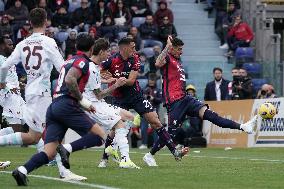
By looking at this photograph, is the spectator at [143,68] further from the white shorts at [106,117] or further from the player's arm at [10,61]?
the player's arm at [10,61]

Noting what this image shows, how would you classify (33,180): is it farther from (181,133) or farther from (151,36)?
(151,36)

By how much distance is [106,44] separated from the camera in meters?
16.2

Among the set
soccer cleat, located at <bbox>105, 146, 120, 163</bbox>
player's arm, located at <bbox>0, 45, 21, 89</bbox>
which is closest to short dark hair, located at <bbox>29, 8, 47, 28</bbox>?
player's arm, located at <bbox>0, 45, 21, 89</bbox>

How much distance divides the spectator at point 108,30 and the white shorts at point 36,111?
16255mm

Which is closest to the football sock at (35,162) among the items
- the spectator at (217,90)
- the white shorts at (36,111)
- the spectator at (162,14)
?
the white shorts at (36,111)

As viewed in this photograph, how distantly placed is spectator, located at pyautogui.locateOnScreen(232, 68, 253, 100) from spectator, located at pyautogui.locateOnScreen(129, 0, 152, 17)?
5.37 meters

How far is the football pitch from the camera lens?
14.0 meters

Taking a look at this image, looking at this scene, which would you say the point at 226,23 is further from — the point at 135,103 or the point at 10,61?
the point at 10,61

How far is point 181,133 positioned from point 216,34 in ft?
26.2

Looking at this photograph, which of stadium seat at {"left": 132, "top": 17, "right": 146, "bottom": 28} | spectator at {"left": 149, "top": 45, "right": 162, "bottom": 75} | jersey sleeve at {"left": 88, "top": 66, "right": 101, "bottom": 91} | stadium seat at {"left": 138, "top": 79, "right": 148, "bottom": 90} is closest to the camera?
jersey sleeve at {"left": 88, "top": 66, "right": 101, "bottom": 91}

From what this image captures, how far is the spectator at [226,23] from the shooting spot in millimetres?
34500

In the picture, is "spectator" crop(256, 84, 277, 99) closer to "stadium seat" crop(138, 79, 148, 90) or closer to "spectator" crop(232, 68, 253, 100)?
"spectator" crop(232, 68, 253, 100)

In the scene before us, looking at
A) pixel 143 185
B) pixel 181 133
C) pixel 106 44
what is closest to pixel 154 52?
pixel 181 133

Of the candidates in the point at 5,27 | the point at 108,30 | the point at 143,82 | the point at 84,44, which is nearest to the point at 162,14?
the point at 108,30
